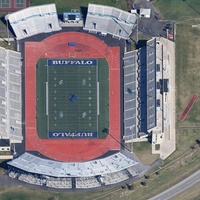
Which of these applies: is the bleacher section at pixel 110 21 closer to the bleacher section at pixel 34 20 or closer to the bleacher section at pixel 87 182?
the bleacher section at pixel 34 20

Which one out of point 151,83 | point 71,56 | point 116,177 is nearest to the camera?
point 151,83

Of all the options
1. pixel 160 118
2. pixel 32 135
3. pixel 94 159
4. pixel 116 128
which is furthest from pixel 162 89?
pixel 32 135

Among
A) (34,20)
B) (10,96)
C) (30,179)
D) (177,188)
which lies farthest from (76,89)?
(177,188)

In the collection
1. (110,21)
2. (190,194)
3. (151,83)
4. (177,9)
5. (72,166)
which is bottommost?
(190,194)

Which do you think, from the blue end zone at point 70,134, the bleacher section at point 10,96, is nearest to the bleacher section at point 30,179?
the bleacher section at point 10,96

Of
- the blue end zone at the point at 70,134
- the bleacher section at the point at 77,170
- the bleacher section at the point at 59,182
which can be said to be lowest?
the bleacher section at the point at 59,182

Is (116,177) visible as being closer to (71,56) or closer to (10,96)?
(71,56)

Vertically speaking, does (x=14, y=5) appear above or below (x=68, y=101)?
above
